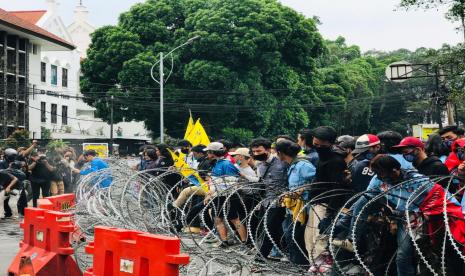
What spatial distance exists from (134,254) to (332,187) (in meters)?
3.03

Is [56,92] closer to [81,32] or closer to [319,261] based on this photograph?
[81,32]

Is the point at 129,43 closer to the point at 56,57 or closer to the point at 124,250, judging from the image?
the point at 56,57

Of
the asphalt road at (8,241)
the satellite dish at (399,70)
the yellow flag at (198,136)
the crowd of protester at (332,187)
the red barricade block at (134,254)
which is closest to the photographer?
the red barricade block at (134,254)

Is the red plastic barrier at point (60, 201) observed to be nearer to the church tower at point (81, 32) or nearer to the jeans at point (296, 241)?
the jeans at point (296, 241)

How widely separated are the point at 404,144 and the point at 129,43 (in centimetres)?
4330

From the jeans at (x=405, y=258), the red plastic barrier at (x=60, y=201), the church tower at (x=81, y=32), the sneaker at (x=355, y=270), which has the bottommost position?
the sneaker at (x=355, y=270)

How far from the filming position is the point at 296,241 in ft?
32.0

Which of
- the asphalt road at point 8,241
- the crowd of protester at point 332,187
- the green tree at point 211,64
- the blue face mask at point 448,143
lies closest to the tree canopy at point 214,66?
the green tree at point 211,64

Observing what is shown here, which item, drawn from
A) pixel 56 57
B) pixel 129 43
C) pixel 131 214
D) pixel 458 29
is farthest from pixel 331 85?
pixel 131 214

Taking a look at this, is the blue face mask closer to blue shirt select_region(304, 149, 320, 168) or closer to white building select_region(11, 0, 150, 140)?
blue shirt select_region(304, 149, 320, 168)

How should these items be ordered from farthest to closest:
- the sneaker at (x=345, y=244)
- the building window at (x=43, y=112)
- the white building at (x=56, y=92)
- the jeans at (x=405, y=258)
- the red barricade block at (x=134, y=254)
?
the building window at (x=43, y=112) < the white building at (x=56, y=92) < the sneaker at (x=345, y=244) < the jeans at (x=405, y=258) < the red barricade block at (x=134, y=254)

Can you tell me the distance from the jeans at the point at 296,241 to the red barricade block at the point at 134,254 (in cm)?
265

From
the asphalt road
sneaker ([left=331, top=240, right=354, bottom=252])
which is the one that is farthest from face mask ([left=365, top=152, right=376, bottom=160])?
the asphalt road

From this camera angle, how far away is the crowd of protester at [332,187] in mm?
7304
